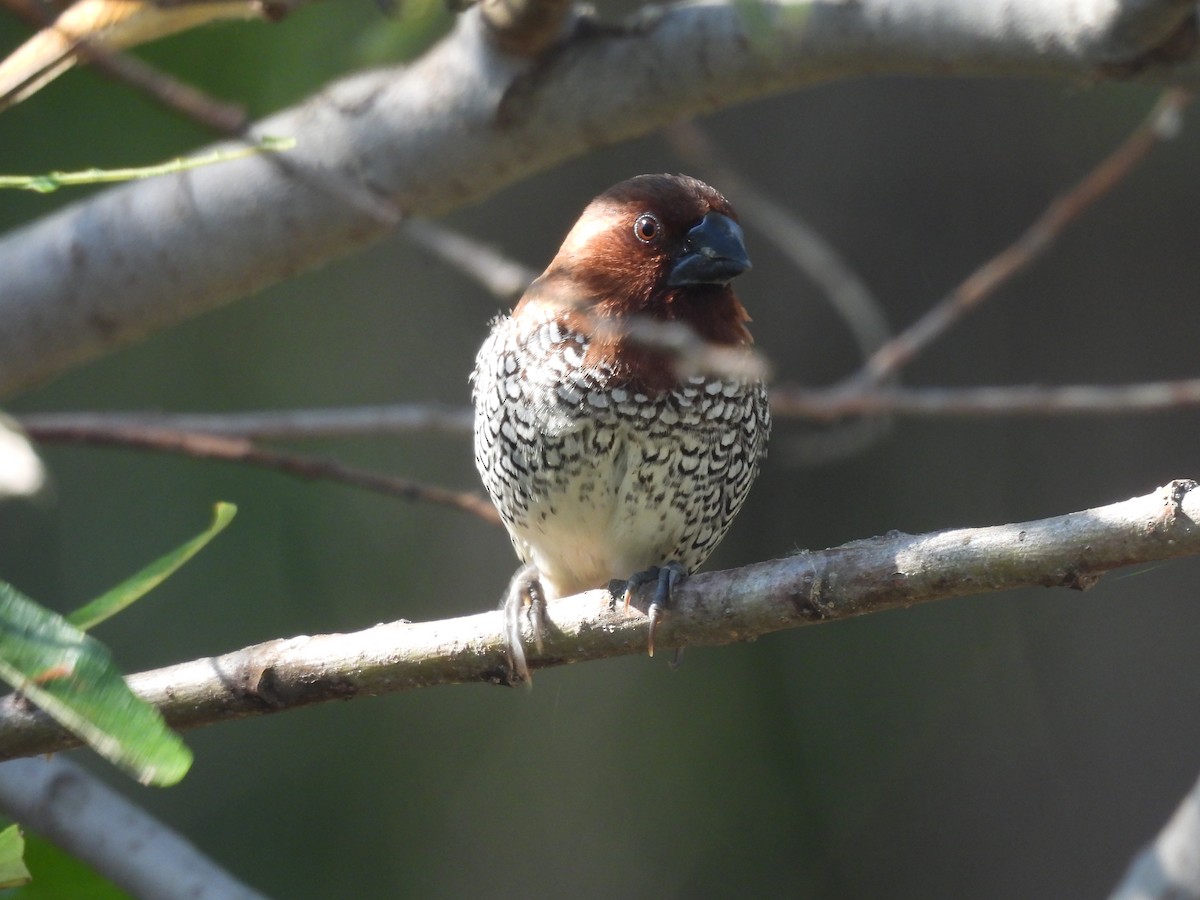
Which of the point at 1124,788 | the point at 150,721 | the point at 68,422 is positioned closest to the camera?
the point at 150,721

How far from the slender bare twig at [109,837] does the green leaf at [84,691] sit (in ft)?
3.76

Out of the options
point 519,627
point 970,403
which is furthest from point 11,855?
point 970,403

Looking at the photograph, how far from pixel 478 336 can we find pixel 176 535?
5.41ft

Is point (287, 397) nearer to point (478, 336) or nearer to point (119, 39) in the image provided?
point (478, 336)

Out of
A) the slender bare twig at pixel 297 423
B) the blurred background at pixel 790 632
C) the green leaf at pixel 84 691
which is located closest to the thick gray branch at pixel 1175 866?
the slender bare twig at pixel 297 423

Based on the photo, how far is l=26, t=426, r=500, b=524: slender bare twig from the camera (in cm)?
271

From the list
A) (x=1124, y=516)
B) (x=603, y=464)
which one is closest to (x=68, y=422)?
(x=603, y=464)

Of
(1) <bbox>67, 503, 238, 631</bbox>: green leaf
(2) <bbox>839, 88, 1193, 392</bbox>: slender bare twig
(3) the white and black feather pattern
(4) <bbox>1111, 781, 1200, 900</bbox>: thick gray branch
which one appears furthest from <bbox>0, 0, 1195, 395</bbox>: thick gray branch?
(4) <bbox>1111, 781, 1200, 900</bbox>: thick gray branch

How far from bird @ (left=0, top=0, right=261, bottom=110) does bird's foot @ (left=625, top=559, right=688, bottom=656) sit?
3.41 ft

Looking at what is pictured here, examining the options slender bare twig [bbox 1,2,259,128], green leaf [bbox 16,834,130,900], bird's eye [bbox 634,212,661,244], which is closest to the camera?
slender bare twig [bbox 1,2,259,128]

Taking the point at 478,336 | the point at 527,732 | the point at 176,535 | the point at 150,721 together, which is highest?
the point at 478,336

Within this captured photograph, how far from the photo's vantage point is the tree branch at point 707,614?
5.41ft

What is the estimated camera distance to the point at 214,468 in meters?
5.86

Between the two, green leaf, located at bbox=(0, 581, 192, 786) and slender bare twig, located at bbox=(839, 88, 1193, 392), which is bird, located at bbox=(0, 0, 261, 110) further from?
slender bare twig, located at bbox=(839, 88, 1193, 392)
